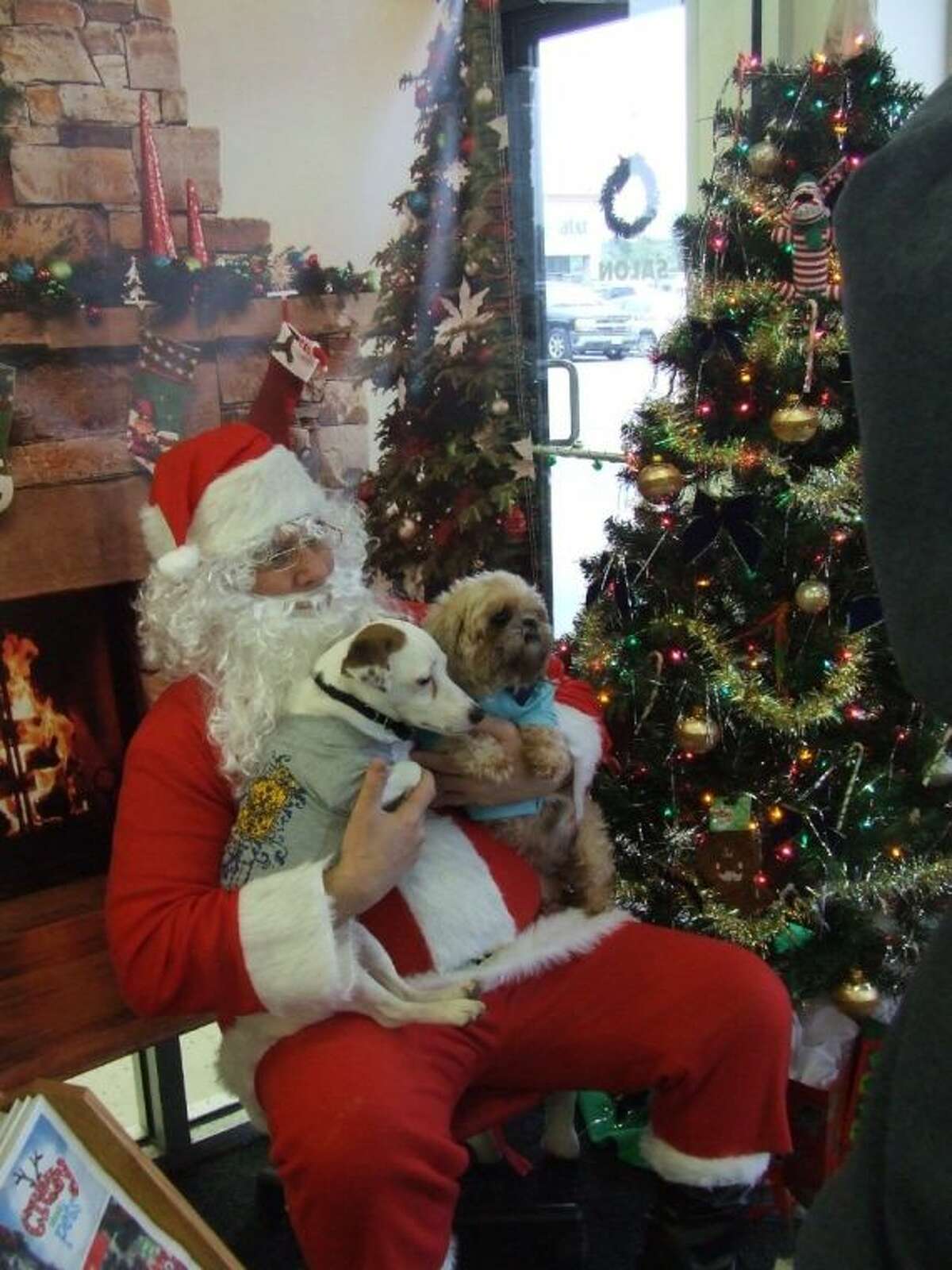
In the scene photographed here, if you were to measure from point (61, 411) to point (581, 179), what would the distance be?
1.64 metres

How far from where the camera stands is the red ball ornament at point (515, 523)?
2596mm

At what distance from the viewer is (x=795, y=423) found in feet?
6.04

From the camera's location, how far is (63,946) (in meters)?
2.14

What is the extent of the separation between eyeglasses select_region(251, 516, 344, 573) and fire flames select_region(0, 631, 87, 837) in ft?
2.57

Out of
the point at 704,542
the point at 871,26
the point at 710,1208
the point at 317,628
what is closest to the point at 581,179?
the point at 871,26

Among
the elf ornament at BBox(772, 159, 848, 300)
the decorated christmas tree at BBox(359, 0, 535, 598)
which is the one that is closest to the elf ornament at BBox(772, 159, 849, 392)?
the elf ornament at BBox(772, 159, 848, 300)

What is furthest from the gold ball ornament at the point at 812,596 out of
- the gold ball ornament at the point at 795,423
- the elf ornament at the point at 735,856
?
the elf ornament at the point at 735,856

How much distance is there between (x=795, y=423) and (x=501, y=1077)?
3.78 ft

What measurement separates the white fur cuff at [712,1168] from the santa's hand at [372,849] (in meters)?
0.61

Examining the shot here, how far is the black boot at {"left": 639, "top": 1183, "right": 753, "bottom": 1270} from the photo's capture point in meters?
1.64

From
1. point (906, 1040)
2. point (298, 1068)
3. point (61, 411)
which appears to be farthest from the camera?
point (61, 411)

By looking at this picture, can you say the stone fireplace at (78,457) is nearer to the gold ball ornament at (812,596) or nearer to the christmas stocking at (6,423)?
the christmas stocking at (6,423)

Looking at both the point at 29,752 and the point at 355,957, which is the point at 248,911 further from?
the point at 29,752

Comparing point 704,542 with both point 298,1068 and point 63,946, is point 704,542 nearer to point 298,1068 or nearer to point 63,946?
point 298,1068
